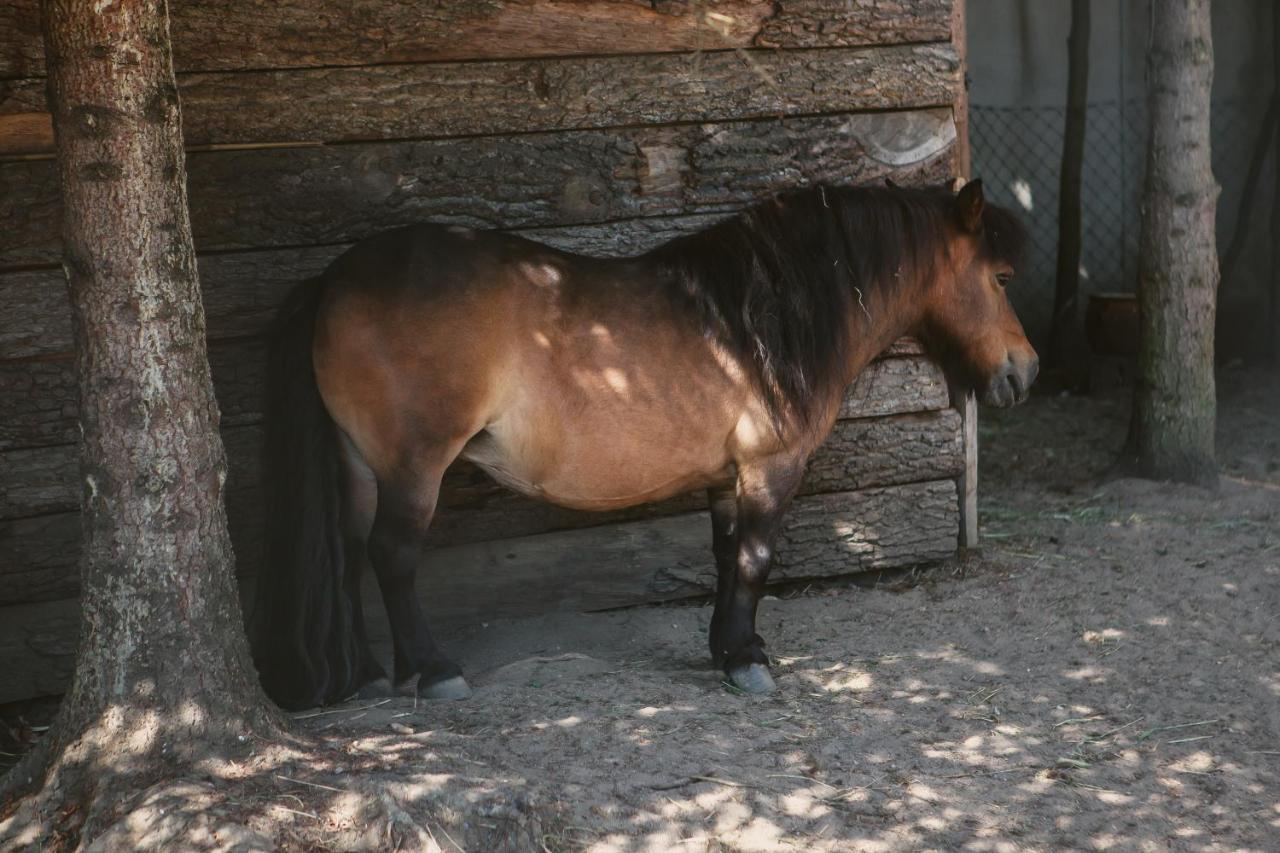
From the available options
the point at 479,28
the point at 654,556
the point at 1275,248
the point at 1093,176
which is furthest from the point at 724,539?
the point at 1093,176

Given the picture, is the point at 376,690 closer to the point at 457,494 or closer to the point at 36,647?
the point at 457,494

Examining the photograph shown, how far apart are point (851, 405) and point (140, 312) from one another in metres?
2.90

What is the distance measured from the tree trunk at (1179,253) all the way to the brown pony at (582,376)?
6.36ft

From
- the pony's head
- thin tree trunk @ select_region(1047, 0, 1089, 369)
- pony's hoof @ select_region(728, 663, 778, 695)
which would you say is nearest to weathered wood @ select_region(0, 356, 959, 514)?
the pony's head

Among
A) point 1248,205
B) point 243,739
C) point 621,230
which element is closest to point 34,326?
point 243,739

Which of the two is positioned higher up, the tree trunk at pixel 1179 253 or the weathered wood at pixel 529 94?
the weathered wood at pixel 529 94

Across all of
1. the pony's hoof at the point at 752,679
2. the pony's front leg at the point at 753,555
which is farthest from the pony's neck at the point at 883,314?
the pony's hoof at the point at 752,679

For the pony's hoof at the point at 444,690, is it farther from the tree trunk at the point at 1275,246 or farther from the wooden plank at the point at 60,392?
the tree trunk at the point at 1275,246

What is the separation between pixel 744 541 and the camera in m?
4.13

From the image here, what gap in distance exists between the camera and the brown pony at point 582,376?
145 inches

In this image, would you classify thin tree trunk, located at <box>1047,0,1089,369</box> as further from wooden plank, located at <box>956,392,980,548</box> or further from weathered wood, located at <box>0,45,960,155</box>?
weathered wood, located at <box>0,45,960,155</box>

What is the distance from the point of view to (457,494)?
4.52 m

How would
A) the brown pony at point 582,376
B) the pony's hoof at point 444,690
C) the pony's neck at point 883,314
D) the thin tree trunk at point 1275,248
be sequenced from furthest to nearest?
the thin tree trunk at point 1275,248
the pony's neck at point 883,314
the pony's hoof at point 444,690
the brown pony at point 582,376

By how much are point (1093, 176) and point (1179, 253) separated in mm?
3959
